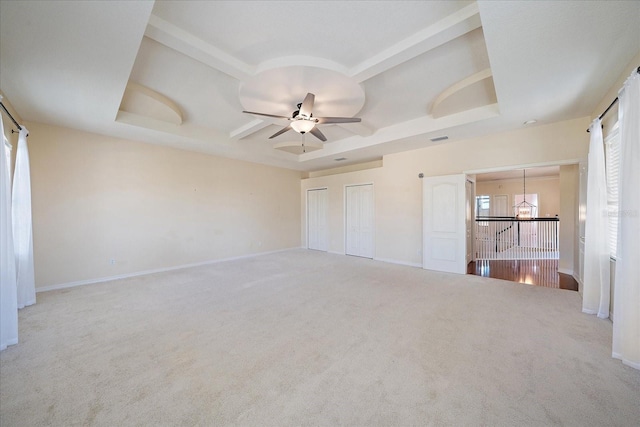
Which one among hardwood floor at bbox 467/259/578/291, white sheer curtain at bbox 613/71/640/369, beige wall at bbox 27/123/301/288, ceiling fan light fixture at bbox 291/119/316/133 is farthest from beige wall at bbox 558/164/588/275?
beige wall at bbox 27/123/301/288

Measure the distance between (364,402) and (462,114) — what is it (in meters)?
4.37

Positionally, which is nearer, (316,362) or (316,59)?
(316,362)

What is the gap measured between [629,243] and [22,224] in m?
6.87

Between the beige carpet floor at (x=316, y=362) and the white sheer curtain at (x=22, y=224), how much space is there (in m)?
0.34

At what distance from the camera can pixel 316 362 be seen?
2.05 meters

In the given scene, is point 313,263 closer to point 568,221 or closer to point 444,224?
point 444,224

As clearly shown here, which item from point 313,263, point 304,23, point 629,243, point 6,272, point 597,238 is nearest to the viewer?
point 629,243

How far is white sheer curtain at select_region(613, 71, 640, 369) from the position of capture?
76.6 inches

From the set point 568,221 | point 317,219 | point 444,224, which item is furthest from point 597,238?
point 317,219

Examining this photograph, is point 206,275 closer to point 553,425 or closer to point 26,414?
point 26,414

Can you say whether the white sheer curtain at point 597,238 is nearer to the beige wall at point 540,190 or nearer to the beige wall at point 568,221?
the beige wall at point 568,221

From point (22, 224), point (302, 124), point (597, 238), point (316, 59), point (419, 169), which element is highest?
point (316, 59)

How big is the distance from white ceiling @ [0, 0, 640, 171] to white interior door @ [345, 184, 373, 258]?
2.79 m

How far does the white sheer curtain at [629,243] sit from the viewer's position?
1.95m
